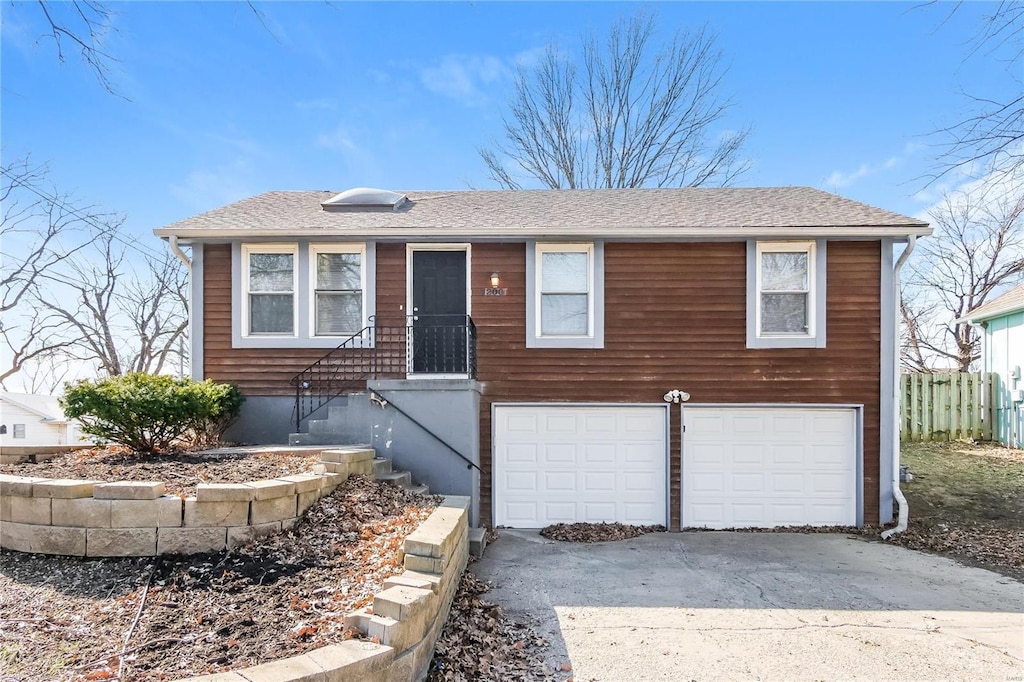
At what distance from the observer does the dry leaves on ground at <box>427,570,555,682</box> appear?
128 inches

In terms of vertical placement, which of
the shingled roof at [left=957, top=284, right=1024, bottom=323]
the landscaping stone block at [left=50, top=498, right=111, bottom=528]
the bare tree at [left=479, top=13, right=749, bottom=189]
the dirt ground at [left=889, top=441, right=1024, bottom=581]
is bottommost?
the dirt ground at [left=889, top=441, right=1024, bottom=581]

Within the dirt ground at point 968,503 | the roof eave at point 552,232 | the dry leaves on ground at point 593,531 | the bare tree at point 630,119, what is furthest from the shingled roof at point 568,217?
the bare tree at point 630,119

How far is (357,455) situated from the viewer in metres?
5.53

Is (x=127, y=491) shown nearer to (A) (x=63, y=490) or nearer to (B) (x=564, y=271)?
(A) (x=63, y=490)

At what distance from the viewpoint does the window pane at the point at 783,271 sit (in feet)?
24.4

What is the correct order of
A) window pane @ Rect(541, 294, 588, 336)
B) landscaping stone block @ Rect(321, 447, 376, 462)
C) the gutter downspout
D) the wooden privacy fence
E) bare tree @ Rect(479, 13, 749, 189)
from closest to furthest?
landscaping stone block @ Rect(321, 447, 376, 462), the gutter downspout, window pane @ Rect(541, 294, 588, 336), the wooden privacy fence, bare tree @ Rect(479, 13, 749, 189)

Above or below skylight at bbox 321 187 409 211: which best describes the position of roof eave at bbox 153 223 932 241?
below

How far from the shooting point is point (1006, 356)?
1177 cm

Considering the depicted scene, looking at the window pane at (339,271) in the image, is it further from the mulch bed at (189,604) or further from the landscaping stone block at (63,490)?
the landscaping stone block at (63,490)

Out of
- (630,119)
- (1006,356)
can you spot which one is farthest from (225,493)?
(630,119)

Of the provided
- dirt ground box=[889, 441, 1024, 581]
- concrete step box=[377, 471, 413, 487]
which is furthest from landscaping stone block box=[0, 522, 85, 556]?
dirt ground box=[889, 441, 1024, 581]

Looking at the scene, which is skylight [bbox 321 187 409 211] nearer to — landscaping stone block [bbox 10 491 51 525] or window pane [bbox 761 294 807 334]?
landscaping stone block [bbox 10 491 51 525]

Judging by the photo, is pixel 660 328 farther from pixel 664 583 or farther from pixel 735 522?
pixel 664 583

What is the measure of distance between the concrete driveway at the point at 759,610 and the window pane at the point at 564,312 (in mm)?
2947
